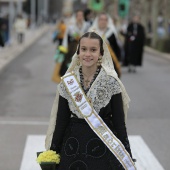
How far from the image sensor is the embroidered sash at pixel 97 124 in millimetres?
3561

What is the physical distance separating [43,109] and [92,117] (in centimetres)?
621

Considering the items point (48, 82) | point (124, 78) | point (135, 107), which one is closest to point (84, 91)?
point (135, 107)

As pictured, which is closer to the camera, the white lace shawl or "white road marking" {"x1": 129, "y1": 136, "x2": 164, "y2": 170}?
the white lace shawl

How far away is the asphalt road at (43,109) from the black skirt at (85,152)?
8.25 feet

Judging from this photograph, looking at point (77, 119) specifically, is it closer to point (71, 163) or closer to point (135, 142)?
point (71, 163)

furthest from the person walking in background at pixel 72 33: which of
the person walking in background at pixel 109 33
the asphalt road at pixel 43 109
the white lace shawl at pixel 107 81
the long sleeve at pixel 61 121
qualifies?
the long sleeve at pixel 61 121

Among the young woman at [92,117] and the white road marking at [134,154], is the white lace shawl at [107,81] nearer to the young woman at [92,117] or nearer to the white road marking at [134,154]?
the young woman at [92,117]

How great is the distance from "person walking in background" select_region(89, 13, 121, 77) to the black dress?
5551mm

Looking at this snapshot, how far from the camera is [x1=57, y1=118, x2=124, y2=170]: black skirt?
356 centimetres

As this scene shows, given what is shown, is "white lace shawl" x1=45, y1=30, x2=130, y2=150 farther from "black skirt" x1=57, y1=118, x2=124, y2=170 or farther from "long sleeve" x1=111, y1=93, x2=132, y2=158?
"black skirt" x1=57, y1=118, x2=124, y2=170

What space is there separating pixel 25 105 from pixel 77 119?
6.57 metres

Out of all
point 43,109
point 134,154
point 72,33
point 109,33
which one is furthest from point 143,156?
point 72,33

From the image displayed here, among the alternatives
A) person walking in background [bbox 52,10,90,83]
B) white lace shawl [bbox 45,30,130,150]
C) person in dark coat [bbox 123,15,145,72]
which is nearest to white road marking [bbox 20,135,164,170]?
white lace shawl [bbox 45,30,130,150]

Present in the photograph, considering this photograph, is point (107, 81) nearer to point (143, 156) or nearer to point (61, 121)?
point (61, 121)
